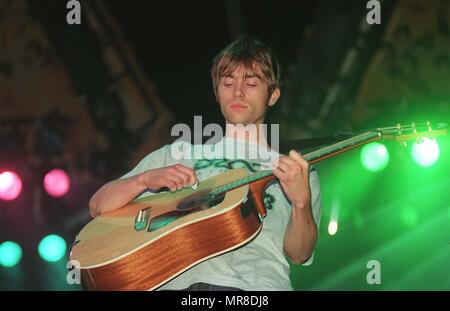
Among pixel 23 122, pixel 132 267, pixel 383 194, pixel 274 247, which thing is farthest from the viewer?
pixel 23 122

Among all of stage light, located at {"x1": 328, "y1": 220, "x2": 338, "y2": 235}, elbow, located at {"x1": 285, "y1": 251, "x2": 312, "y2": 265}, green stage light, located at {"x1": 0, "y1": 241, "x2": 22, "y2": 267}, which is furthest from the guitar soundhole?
green stage light, located at {"x1": 0, "y1": 241, "x2": 22, "y2": 267}

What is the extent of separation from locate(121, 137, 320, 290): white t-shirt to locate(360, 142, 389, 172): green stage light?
2132mm

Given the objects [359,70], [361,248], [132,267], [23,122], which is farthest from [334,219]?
[23,122]

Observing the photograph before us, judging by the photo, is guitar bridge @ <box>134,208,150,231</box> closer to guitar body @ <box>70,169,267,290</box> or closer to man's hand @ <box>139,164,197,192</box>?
guitar body @ <box>70,169,267,290</box>

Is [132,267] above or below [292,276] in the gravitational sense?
below

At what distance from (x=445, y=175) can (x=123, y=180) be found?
3108 millimetres

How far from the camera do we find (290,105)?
227 inches

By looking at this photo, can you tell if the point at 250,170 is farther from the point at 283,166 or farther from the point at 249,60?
the point at 249,60

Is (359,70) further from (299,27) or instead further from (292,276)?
(292,276)

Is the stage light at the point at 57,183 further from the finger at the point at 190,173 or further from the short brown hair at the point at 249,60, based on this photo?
the finger at the point at 190,173

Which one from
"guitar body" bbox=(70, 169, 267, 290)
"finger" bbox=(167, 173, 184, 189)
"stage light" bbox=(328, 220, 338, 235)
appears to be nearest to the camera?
"guitar body" bbox=(70, 169, 267, 290)

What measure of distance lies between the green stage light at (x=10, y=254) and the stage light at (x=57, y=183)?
26.0 inches

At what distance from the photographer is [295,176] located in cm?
262

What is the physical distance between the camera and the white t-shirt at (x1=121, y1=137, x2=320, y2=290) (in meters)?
2.49
